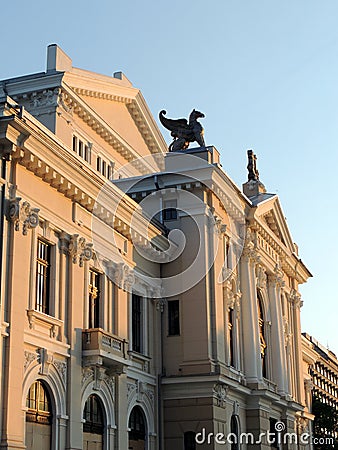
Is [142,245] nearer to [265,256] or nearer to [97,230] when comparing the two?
[97,230]

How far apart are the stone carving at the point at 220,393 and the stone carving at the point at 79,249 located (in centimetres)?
878

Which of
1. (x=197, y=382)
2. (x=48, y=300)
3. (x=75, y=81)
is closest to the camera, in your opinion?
(x=48, y=300)

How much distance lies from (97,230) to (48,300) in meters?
4.38

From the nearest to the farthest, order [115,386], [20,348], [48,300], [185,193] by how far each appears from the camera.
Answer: [20,348] → [48,300] → [115,386] → [185,193]

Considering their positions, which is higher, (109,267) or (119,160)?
(119,160)

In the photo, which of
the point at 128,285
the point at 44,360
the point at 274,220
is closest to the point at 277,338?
the point at 274,220

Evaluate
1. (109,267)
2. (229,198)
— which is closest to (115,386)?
(109,267)

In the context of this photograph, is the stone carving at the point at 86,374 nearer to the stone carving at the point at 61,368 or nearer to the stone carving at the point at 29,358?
the stone carving at the point at 61,368

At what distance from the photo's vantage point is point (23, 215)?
2244cm

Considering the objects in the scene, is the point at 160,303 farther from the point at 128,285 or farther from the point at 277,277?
the point at 277,277

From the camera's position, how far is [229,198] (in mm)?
36000

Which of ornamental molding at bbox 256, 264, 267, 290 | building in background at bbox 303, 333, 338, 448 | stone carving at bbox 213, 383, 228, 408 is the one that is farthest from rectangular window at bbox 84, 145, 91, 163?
building in background at bbox 303, 333, 338, 448

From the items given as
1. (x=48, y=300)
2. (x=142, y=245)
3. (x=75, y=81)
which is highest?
(x=75, y=81)

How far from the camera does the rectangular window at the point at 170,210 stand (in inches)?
1357
